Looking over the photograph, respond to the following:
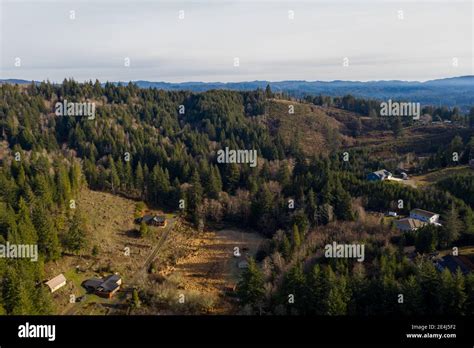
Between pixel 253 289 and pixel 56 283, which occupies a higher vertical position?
pixel 253 289

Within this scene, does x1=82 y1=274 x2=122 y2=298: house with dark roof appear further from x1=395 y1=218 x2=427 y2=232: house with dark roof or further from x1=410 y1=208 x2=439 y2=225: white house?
x1=410 y1=208 x2=439 y2=225: white house

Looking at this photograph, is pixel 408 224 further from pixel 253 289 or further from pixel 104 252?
pixel 104 252

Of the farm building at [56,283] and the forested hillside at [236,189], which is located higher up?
the forested hillside at [236,189]

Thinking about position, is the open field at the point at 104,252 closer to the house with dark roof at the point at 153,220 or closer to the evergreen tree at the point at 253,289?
the house with dark roof at the point at 153,220

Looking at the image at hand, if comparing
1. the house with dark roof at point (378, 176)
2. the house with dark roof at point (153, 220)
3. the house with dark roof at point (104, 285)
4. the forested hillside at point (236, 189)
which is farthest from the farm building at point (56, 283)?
the house with dark roof at point (378, 176)

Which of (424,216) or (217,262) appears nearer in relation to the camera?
(217,262)

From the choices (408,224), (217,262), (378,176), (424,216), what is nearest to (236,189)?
(217,262)
